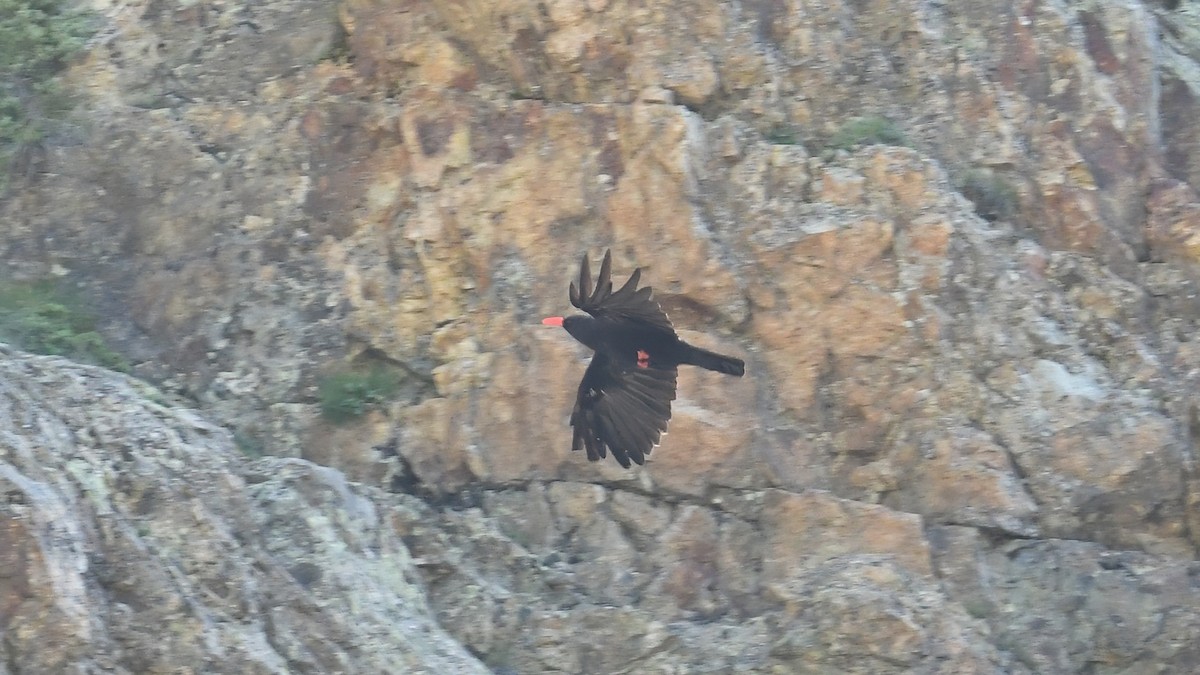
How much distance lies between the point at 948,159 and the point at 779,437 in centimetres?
231

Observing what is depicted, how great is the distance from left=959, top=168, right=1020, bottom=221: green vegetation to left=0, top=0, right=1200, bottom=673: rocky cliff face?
28 millimetres

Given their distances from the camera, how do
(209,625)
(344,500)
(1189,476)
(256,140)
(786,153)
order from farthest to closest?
(256,140)
(786,153)
(1189,476)
(344,500)
(209,625)

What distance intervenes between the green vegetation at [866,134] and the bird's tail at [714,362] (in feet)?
6.49

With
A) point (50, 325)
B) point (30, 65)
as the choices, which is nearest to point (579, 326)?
point (50, 325)

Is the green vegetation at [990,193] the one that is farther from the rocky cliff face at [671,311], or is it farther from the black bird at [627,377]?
the black bird at [627,377]

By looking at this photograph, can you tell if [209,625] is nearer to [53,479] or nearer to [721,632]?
[53,479]

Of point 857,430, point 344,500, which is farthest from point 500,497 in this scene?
point 857,430

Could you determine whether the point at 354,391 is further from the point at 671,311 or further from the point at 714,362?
the point at 714,362

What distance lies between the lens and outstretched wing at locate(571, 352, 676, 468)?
8.91 metres

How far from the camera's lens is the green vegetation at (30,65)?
35.1 feet

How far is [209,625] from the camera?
22.0 ft

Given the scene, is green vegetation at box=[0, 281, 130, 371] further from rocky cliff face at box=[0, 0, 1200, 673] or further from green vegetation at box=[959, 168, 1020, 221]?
green vegetation at box=[959, 168, 1020, 221]

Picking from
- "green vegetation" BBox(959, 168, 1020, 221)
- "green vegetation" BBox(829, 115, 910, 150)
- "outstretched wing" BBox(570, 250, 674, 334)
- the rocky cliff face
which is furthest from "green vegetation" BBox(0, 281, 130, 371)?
"green vegetation" BBox(959, 168, 1020, 221)

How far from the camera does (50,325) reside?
9609 mm
